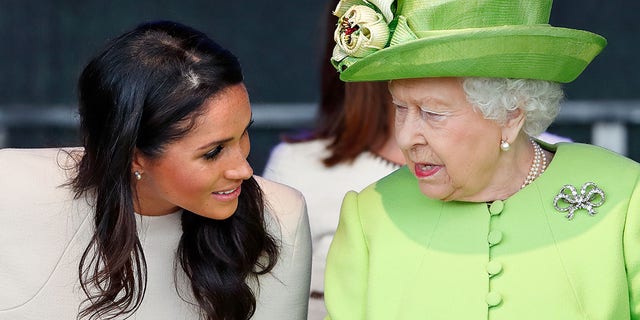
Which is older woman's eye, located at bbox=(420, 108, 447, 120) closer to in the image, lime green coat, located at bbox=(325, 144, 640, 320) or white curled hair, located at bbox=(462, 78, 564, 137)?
white curled hair, located at bbox=(462, 78, 564, 137)

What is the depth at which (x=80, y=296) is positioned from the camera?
3.82 m

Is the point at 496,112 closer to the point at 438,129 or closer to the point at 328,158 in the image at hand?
the point at 438,129

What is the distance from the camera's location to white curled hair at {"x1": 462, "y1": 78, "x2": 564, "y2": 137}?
3352 millimetres

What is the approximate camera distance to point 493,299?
3391 millimetres

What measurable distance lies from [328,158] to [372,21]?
3.78 feet

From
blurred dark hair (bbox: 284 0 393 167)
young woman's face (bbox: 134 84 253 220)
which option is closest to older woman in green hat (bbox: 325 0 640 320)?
young woman's face (bbox: 134 84 253 220)

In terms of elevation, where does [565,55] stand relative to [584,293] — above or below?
above

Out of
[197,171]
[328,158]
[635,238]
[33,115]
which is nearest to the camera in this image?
[635,238]

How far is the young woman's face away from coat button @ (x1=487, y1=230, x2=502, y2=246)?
0.65 metres

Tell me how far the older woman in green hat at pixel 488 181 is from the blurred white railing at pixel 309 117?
8.69 ft

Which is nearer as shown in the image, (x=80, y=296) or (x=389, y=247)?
(x=389, y=247)

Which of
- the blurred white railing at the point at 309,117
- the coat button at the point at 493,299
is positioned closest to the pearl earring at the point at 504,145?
the coat button at the point at 493,299

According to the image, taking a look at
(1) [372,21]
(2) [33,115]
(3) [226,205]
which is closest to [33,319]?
(3) [226,205]

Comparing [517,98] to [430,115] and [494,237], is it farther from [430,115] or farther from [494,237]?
[494,237]
